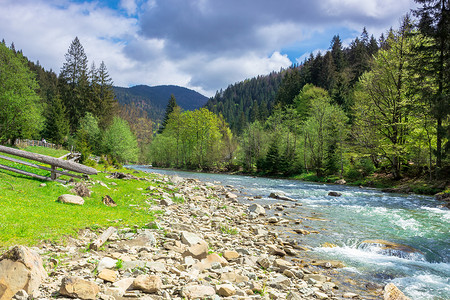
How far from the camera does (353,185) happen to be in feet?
102

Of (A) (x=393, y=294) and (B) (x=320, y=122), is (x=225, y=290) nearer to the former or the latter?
(A) (x=393, y=294)

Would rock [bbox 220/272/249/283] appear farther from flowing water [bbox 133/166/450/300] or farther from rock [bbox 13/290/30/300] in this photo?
flowing water [bbox 133/166/450/300]

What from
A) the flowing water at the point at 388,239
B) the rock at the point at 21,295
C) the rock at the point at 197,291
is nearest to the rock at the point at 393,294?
the flowing water at the point at 388,239

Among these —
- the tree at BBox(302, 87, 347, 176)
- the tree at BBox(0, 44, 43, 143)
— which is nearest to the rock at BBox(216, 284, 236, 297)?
the tree at BBox(0, 44, 43, 143)

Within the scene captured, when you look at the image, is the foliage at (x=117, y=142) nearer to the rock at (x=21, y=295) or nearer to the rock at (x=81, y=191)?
the rock at (x=81, y=191)

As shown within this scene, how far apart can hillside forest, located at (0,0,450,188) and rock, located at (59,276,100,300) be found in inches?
826

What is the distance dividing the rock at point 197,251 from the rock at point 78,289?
265cm

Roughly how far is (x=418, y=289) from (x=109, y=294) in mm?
7439

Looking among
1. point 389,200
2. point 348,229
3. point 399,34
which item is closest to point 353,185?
point 389,200

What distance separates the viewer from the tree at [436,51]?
22312mm

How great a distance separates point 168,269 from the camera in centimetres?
550

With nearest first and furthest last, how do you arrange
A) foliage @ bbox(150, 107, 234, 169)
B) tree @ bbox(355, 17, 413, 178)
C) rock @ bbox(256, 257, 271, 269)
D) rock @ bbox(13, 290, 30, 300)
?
rock @ bbox(13, 290, 30, 300) < rock @ bbox(256, 257, 271, 269) < tree @ bbox(355, 17, 413, 178) < foliage @ bbox(150, 107, 234, 169)

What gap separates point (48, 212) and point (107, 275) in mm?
4721

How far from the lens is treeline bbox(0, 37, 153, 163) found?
1235 inches
